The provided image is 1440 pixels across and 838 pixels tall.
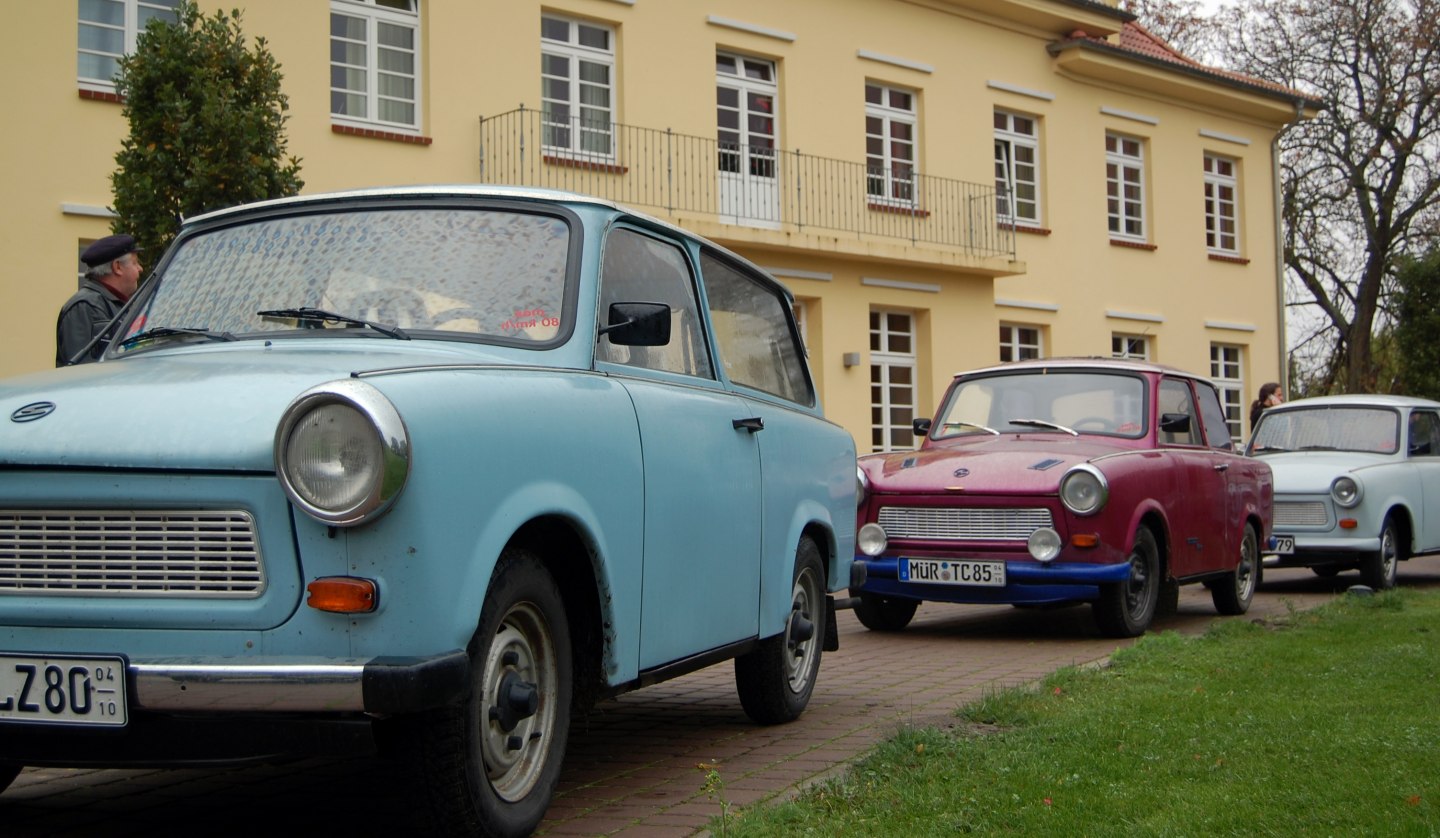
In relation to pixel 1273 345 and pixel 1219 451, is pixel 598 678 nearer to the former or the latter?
pixel 1219 451

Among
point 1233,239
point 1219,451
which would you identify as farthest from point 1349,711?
point 1233,239

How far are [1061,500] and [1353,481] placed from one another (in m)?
5.46

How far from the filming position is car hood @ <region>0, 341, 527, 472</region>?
3850mm

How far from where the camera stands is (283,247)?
534 centimetres

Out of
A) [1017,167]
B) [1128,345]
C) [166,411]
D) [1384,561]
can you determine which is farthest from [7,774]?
[1128,345]

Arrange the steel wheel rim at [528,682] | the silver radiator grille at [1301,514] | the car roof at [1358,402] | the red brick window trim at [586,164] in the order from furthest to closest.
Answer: the red brick window trim at [586,164] < the car roof at [1358,402] < the silver radiator grille at [1301,514] < the steel wheel rim at [528,682]

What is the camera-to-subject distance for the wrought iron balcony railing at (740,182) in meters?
18.7

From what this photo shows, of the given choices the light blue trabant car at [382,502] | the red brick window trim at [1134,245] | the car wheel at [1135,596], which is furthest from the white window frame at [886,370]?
the light blue trabant car at [382,502]

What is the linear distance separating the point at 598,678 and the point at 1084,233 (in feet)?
76.6

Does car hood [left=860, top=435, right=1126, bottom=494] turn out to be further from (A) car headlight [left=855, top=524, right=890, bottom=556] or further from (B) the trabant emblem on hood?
(B) the trabant emblem on hood

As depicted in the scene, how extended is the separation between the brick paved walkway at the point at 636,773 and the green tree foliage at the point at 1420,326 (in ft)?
79.2

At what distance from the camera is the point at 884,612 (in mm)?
11141

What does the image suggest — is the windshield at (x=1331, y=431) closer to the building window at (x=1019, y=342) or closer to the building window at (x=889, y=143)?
the building window at (x=889, y=143)

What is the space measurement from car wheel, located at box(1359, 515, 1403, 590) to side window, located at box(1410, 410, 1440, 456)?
919mm
